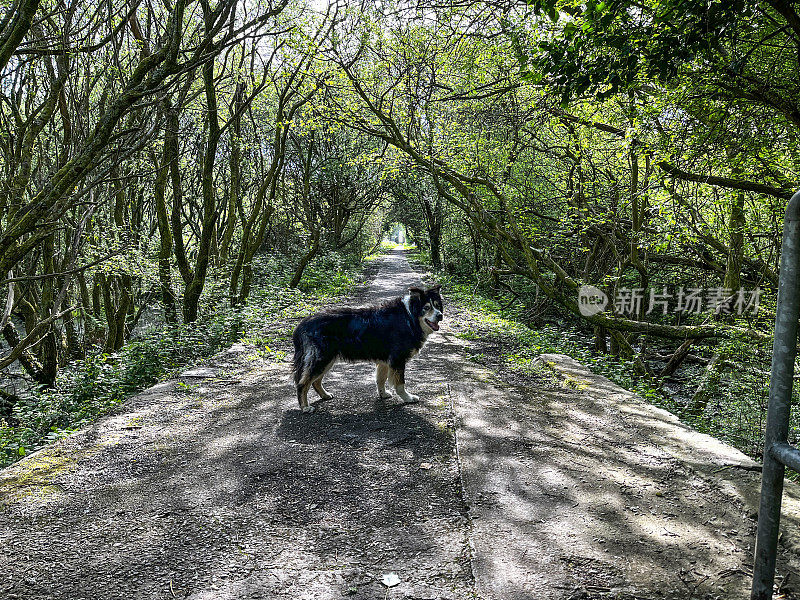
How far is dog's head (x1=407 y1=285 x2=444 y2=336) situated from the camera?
5949mm

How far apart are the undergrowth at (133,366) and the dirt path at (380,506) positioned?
1970 millimetres

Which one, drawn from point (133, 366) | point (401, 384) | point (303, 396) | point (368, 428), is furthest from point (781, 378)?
point (133, 366)

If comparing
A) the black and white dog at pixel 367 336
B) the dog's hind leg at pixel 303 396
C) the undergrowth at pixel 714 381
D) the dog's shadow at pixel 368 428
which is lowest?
the undergrowth at pixel 714 381

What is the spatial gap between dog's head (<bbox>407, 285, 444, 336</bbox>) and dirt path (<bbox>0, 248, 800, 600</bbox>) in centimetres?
97

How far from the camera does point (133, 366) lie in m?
8.97

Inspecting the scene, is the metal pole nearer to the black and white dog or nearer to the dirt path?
the dirt path

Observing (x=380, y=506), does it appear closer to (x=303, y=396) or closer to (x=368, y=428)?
(x=368, y=428)

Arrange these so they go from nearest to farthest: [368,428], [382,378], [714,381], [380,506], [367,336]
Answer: [380,506] < [368,428] < [367,336] < [382,378] < [714,381]

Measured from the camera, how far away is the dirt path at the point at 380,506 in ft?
9.42

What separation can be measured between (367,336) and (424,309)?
726mm

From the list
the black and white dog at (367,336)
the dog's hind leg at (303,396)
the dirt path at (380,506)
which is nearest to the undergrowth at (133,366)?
the dirt path at (380,506)

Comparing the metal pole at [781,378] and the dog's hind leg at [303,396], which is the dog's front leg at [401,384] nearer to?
the dog's hind leg at [303,396]

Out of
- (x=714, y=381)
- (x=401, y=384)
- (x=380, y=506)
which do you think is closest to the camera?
(x=380, y=506)

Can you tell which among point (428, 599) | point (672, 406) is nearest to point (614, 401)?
point (672, 406)
